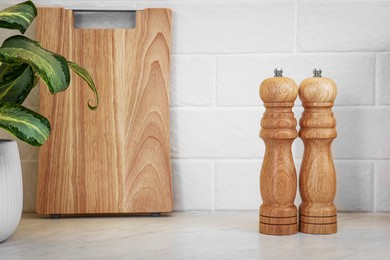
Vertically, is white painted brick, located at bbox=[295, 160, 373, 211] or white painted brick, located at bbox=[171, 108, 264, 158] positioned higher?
white painted brick, located at bbox=[171, 108, 264, 158]

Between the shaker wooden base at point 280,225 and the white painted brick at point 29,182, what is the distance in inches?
20.4

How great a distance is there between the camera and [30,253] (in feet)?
2.85

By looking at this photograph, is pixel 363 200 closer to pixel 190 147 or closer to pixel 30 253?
pixel 190 147

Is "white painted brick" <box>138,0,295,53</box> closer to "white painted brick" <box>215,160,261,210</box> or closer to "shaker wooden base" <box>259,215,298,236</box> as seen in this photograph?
"white painted brick" <box>215,160,261,210</box>

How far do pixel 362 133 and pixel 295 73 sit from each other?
19 centimetres

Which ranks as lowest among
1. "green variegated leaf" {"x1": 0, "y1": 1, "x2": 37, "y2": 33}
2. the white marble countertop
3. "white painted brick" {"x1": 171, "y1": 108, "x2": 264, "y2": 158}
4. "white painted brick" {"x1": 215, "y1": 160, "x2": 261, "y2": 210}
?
the white marble countertop

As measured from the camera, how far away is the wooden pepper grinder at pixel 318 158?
95 centimetres

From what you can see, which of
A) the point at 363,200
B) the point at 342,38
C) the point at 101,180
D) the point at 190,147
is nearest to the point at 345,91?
the point at 342,38

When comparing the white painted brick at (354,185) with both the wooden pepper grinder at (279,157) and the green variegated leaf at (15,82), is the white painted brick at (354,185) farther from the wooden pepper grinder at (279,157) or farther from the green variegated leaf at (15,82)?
the green variegated leaf at (15,82)

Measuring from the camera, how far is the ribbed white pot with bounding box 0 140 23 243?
91 centimetres

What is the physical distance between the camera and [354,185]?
3.94 feet

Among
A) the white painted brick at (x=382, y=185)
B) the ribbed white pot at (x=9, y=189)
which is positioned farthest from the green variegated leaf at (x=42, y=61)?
the white painted brick at (x=382, y=185)

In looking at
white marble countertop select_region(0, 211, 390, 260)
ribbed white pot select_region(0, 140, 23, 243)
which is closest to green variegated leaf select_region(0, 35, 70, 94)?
ribbed white pot select_region(0, 140, 23, 243)

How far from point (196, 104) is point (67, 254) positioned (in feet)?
1.54
